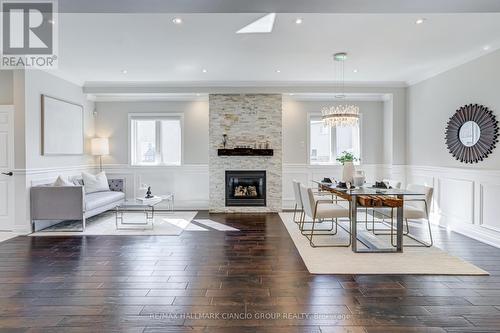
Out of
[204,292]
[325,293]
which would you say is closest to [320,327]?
[325,293]

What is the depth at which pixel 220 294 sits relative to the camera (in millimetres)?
2889

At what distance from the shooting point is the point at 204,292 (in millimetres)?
2934

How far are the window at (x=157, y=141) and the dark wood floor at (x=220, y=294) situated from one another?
3654 mm

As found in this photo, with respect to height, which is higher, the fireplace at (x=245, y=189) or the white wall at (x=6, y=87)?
the white wall at (x=6, y=87)

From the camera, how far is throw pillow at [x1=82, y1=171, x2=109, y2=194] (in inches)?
258

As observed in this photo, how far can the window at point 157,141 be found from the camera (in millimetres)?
7734

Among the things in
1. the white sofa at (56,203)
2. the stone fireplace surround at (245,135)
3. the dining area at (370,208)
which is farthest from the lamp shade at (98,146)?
the dining area at (370,208)

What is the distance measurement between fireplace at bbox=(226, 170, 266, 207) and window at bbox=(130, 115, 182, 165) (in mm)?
1478

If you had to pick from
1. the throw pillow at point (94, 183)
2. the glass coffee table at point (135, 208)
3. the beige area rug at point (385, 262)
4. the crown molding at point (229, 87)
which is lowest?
the beige area rug at point (385, 262)

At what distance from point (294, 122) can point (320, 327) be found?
5851 mm

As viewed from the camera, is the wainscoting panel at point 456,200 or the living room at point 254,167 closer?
the living room at point 254,167

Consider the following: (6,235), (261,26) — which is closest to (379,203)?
(261,26)

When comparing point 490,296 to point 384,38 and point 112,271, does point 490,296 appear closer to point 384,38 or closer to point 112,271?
point 384,38

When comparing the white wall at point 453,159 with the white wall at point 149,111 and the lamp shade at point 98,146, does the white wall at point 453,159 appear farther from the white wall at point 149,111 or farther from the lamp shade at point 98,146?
the lamp shade at point 98,146
